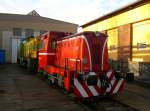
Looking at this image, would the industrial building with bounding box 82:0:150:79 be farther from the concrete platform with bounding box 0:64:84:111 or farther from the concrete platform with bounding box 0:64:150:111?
the concrete platform with bounding box 0:64:84:111

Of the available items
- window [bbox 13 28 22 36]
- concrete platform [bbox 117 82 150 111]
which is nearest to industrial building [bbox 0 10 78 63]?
window [bbox 13 28 22 36]

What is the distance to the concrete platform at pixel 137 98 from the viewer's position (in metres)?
10.1

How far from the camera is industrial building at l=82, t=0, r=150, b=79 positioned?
17422mm

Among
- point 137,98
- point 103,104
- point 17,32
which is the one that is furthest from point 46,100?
point 17,32

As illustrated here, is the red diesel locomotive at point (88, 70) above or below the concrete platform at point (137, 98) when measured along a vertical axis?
above

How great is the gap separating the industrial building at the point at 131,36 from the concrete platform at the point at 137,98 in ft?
12.6

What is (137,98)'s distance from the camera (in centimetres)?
1160

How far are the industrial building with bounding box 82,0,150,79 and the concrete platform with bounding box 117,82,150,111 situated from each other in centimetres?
383

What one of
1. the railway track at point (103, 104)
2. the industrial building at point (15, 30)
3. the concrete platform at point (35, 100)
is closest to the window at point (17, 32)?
the industrial building at point (15, 30)

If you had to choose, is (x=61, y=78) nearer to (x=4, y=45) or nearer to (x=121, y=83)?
(x=121, y=83)

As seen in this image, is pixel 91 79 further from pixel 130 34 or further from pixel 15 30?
pixel 15 30

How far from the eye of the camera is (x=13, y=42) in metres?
44.8

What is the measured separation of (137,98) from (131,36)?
8.50 metres

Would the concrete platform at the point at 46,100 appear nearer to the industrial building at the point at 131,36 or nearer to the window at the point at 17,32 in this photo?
Result: the industrial building at the point at 131,36
